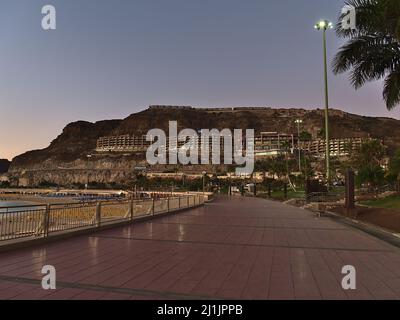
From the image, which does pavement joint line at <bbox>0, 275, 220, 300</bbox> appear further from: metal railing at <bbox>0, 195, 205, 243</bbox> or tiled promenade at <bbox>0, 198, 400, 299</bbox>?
metal railing at <bbox>0, 195, 205, 243</bbox>

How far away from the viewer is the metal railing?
9.49 m

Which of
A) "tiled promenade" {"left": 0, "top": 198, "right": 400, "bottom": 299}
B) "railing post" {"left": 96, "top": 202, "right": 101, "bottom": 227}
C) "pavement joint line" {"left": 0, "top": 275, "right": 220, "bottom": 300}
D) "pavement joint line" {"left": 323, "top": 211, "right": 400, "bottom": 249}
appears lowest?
"pavement joint line" {"left": 323, "top": 211, "right": 400, "bottom": 249}

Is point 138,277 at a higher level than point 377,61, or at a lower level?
lower

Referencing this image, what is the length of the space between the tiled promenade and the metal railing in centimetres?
64

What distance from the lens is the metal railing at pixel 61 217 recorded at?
949cm

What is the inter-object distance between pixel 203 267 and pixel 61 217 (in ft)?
17.9

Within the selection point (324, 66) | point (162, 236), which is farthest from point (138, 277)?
point (324, 66)

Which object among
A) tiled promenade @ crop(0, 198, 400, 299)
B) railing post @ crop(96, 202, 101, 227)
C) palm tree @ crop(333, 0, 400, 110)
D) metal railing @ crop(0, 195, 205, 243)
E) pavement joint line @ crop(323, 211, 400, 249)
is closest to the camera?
tiled promenade @ crop(0, 198, 400, 299)

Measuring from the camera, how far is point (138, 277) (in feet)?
20.4

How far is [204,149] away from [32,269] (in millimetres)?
186259

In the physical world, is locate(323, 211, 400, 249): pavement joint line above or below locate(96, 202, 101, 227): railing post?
below

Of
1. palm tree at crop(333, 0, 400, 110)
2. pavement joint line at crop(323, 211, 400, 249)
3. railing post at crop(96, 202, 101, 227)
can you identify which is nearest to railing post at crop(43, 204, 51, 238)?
railing post at crop(96, 202, 101, 227)

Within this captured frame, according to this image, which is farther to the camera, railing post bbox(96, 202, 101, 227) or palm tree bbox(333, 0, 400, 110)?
palm tree bbox(333, 0, 400, 110)

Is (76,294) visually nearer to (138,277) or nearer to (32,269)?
(138,277)
